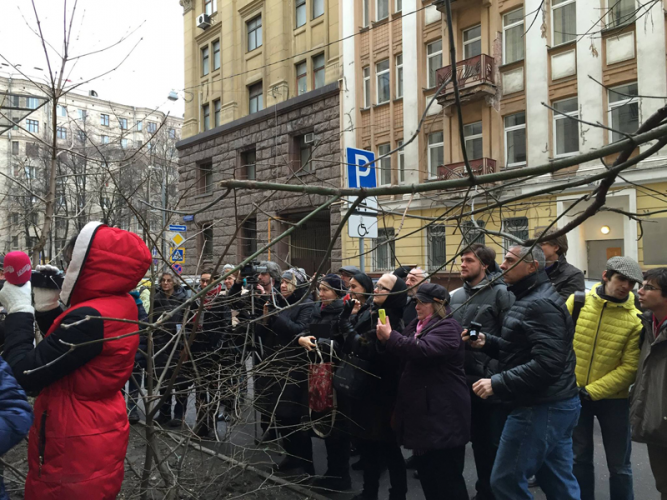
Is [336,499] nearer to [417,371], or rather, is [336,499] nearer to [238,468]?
[238,468]

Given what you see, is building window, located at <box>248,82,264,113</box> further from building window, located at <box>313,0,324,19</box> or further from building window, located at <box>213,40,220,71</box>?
building window, located at <box>313,0,324,19</box>

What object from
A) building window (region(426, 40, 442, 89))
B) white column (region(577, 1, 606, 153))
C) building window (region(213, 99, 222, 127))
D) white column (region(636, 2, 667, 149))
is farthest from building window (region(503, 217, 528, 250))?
building window (region(213, 99, 222, 127))

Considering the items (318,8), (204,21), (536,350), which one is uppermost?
(204,21)

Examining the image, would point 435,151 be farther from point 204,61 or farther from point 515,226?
point 515,226

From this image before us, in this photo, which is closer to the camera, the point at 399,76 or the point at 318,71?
the point at 399,76

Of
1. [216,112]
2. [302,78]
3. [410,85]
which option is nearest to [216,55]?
[216,112]

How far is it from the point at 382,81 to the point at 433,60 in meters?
1.99

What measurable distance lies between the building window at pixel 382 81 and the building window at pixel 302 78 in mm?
2966

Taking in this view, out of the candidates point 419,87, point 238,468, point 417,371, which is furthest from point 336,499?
point 419,87

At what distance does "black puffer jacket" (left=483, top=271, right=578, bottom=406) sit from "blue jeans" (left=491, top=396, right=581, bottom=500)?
0.27 ft

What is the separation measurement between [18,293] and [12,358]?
1.05 ft

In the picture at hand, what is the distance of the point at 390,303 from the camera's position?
4035 mm

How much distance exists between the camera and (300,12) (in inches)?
805

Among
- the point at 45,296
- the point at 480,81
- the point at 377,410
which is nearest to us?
the point at 45,296
